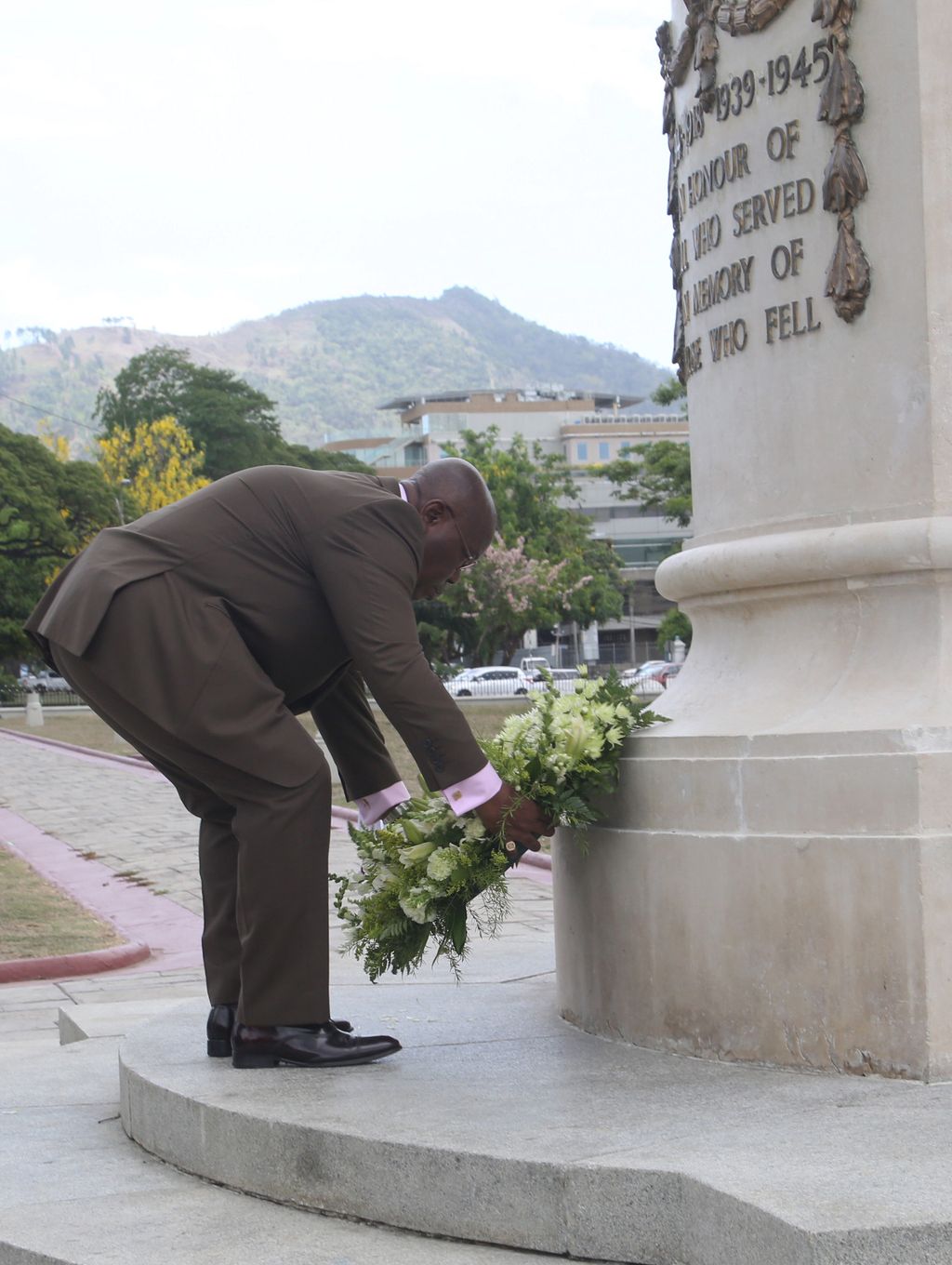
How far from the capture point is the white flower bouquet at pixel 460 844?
382cm

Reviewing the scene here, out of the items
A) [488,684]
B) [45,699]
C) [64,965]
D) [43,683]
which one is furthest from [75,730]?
[43,683]

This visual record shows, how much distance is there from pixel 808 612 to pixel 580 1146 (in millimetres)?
1594

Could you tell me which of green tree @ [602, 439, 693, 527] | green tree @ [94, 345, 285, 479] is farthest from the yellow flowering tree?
green tree @ [602, 439, 693, 527]

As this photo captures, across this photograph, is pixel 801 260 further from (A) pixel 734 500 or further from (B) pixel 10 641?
(B) pixel 10 641

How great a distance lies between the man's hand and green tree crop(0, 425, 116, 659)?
1643 inches

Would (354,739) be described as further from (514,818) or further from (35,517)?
(35,517)

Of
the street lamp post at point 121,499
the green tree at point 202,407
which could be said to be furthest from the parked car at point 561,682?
the green tree at point 202,407

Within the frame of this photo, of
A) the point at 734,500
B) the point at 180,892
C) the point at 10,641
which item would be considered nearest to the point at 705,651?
the point at 734,500

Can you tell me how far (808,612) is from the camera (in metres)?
4.02

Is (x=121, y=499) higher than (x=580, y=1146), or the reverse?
(x=121, y=499)

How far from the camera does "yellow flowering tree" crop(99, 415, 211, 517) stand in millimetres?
51438

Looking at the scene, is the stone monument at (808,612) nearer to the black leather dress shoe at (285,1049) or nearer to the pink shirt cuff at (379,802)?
the pink shirt cuff at (379,802)

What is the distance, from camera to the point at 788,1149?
114 inches

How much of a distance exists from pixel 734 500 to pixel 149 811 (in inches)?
570
